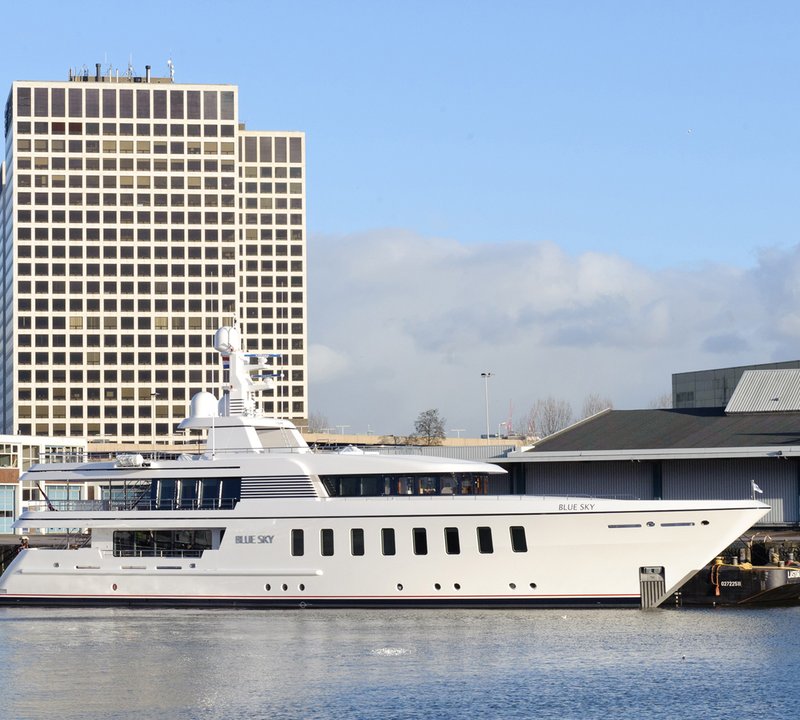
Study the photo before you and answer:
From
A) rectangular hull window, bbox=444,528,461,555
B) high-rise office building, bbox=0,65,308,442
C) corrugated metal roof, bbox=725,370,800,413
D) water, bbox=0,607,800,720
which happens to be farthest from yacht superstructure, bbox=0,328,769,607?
high-rise office building, bbox=0,65,308,442

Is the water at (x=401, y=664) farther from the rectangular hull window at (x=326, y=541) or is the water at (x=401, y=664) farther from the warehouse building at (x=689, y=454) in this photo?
the warehouse building at (x=689, y=454)

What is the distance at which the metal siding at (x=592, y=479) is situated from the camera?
75.2m

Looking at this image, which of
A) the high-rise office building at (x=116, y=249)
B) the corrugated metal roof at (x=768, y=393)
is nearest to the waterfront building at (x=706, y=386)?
the corrugated metal roof at (x=768, y=393)

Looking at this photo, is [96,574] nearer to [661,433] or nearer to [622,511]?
[622,511]

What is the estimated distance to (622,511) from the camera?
49.1m

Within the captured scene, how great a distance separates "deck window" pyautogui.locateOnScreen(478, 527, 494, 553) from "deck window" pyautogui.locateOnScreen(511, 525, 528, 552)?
0.79 meters

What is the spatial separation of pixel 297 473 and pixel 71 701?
17921 millimetres

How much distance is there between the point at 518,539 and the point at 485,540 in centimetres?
119

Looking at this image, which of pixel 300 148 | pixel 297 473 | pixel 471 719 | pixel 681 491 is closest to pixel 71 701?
pixel 471 719

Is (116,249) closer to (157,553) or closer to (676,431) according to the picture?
(676,431)

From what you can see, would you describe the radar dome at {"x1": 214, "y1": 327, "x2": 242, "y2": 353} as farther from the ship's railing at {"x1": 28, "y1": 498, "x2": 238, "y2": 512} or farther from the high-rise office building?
the high-rise office building

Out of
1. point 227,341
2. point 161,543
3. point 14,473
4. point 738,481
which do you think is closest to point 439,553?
point 161,543

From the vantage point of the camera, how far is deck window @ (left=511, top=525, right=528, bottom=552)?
49406 millimetres

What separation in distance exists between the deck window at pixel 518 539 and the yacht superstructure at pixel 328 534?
0.37 feet
